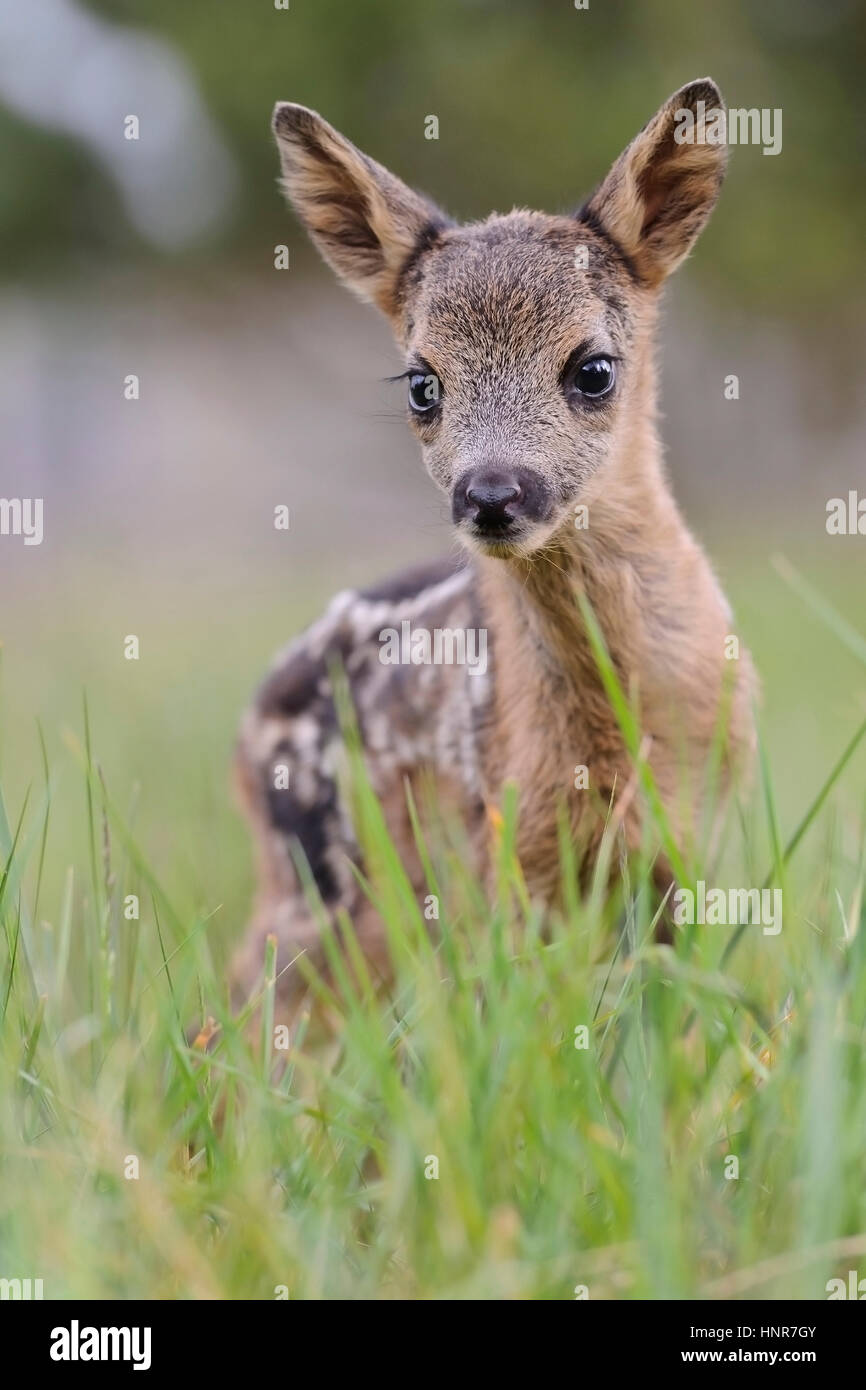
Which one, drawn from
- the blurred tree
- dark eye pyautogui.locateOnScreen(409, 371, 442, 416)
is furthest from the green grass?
the blurred tree

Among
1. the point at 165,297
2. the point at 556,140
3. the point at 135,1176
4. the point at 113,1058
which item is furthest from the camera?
the point at 165,297

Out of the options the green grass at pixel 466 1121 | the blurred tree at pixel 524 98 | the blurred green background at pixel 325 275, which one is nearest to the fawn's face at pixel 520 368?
the green grass at pixel 466 1121

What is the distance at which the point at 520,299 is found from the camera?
16.1 feet

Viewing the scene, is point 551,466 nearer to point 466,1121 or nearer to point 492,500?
point 492,500

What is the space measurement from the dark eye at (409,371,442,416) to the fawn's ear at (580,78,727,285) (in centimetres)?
77

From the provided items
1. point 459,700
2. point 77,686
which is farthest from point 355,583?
point 459,700

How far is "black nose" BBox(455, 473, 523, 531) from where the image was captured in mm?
4434

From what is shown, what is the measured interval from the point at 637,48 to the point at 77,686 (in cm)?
1270

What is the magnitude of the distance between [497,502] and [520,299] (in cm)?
81

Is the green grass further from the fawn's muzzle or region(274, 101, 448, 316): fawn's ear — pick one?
region(274, 101, 448, 316): fawn's ear

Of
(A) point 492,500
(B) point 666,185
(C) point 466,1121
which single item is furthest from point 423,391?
(C) point 466,1121

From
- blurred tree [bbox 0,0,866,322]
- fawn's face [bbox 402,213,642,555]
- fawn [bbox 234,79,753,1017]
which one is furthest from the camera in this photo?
Result: blurred tree [bbox 0,0,866,322]

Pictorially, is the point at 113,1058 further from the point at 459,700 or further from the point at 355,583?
the point at 355,583

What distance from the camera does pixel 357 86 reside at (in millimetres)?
20125
